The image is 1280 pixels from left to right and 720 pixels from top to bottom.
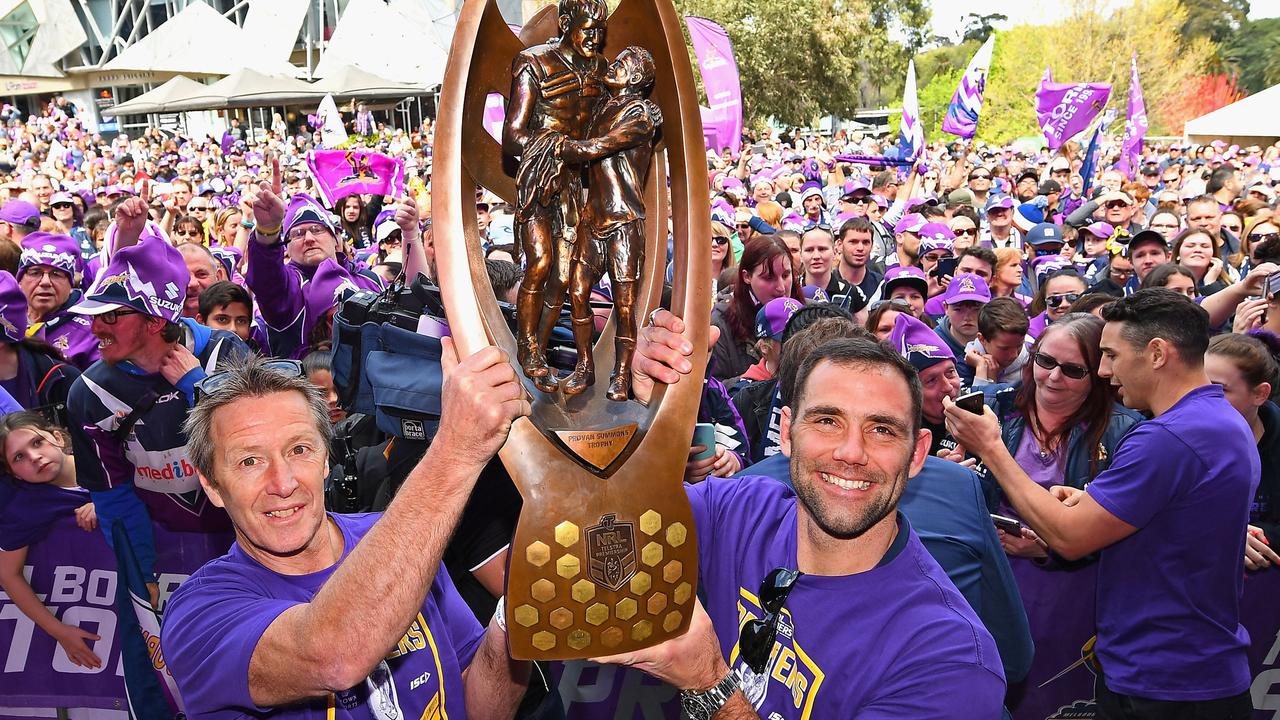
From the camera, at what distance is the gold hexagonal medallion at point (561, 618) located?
233 centimetres

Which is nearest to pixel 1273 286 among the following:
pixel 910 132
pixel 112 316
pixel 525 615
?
pixel 525 615

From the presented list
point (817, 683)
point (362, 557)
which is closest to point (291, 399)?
point (362, 557)

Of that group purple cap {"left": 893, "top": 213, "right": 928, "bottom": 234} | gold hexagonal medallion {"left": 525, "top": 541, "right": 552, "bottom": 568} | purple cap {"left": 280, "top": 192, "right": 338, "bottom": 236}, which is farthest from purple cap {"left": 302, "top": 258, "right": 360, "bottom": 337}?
purple cap {"left": 893, "top": 213, "right": 928, "bottom": 234}

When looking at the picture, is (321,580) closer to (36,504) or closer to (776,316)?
(36,504)

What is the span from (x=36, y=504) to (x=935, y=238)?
6.35 m

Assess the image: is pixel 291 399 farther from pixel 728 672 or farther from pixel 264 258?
pixel 264 258

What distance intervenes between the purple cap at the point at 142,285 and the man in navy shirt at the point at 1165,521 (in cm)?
317

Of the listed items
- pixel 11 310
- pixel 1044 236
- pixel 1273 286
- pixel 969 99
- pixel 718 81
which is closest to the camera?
pixel 1273 286

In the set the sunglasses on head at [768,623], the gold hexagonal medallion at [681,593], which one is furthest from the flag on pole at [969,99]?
the gold hexagonal medallion at [681,593]

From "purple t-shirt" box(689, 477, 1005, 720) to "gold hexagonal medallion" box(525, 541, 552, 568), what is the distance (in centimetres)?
59

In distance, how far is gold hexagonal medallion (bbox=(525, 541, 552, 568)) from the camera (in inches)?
91.1

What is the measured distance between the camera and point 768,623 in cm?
247

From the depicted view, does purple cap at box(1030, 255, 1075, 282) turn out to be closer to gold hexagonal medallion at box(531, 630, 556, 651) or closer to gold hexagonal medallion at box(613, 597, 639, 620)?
gold hexagonal medallion at box(613, 597, 639, 620)

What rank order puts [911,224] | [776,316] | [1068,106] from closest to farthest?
[776,316], [911,224], [1068,106]
